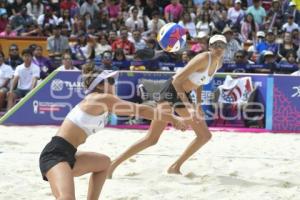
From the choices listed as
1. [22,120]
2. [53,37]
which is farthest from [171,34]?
[53,37]

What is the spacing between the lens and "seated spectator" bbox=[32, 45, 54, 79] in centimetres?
1104

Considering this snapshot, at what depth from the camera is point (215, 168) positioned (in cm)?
688

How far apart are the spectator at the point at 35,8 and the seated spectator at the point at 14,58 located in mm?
2642

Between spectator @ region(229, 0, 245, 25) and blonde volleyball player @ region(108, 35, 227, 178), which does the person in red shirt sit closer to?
spectator @ region(229, 0, 245, 25)

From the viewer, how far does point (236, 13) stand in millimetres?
14016

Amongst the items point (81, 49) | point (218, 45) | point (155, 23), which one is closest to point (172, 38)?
point (218, 45)

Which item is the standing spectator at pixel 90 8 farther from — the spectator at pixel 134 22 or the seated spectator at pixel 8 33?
the seated spectator at pixel 8 33

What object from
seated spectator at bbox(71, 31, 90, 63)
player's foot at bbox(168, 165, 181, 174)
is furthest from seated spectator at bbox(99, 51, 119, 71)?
player's foot at bbox(168, 165, 181, 174)

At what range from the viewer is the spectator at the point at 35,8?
46.7 feet

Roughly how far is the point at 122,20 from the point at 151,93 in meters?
4.80

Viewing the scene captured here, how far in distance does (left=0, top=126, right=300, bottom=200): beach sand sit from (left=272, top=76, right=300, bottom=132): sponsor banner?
27 centimetres

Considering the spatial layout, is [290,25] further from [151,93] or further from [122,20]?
[151,93]

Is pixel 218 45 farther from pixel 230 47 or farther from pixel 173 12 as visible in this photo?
pixel 173 12

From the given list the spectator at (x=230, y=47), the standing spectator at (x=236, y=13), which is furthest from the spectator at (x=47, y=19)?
the spectator at (x=230, y=47)
